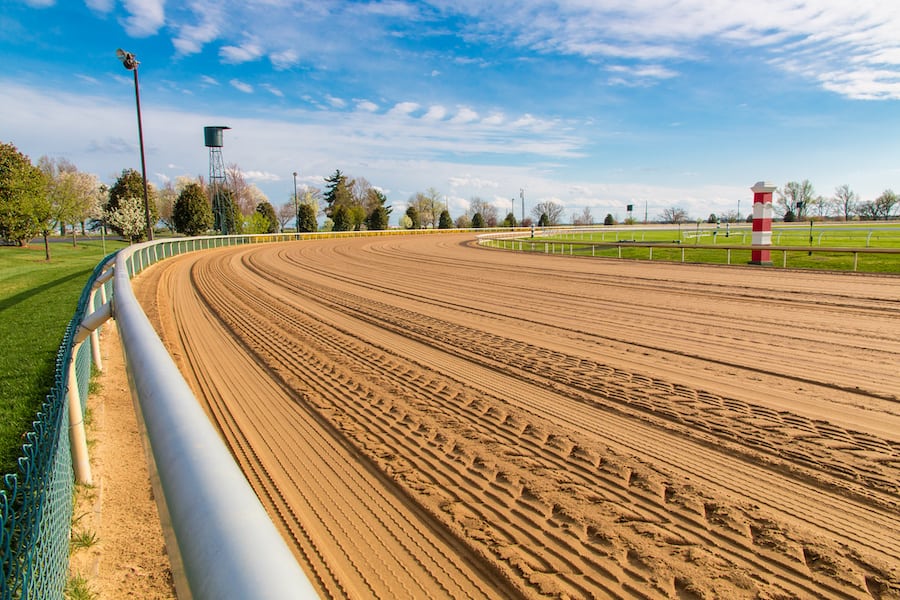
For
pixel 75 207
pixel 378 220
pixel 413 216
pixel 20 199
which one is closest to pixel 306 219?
pixel 378 220

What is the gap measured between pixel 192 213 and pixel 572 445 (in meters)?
53.8

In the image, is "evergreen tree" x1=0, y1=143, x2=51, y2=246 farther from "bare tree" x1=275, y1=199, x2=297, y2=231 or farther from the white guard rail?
"bare tree" x1=275, y1=199, x2=297, y2=231

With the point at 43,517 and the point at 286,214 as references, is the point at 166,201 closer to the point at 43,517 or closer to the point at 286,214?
the point at 286,214

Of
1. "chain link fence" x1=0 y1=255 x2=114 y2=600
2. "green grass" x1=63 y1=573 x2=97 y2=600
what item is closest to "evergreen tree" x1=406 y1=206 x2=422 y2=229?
"chain link fence" x1=0 y1=255 x2=114 y2=600

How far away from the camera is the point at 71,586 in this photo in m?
2.94

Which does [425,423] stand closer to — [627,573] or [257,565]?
[627,573]

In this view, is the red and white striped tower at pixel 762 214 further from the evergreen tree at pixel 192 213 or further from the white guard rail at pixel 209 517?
the evergreen tree at pixel 192 213

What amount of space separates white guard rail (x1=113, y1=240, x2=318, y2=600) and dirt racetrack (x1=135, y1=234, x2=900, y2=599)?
189 cm

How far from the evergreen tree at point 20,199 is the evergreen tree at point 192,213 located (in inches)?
642

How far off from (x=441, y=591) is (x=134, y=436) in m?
3.56

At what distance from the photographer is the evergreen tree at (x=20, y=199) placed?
97.8 feet

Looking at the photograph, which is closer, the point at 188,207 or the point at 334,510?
the point at 334,510

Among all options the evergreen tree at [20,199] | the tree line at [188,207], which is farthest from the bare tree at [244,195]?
the evergreen tree at [20,199]

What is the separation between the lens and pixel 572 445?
4.47 meters
